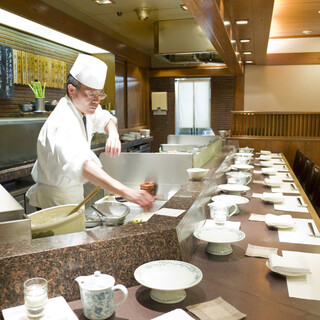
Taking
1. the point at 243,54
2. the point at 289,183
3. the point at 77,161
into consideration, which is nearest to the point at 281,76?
the point at 243,54

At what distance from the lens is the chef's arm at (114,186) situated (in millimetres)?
1401

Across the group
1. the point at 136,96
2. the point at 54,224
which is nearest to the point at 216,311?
the point at 54,224

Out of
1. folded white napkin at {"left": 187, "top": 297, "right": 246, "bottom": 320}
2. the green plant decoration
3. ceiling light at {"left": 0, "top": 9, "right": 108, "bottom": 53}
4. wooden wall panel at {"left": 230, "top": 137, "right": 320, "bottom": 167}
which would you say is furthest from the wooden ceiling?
folded white napkin at {"left": 187, "top": 297, "right": 246, "bottom": 320}

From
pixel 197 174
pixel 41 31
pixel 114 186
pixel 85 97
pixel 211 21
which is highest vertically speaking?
pixel 41 31

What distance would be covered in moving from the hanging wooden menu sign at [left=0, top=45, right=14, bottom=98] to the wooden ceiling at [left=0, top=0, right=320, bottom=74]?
0.47m

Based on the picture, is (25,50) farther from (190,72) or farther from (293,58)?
(293,58)

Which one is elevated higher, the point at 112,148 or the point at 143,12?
the point at 143,12

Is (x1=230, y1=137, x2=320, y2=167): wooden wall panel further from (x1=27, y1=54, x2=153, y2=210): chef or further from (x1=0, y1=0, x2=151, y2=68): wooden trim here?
(x1=27, y1=54, x2=153, y2=210): chef

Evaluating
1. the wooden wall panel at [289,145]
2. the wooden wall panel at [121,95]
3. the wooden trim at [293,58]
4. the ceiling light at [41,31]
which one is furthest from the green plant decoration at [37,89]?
the wooden trim at [293,58]

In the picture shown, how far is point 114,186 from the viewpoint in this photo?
1483mm

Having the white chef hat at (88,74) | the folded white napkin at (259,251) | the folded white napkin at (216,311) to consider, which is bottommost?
the folded white napkin at (259,251)

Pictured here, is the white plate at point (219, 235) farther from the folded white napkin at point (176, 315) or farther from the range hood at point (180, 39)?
the range hood at point (180, 39)

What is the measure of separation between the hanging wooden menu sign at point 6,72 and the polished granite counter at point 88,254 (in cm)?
327

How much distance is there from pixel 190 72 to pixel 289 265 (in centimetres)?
747
